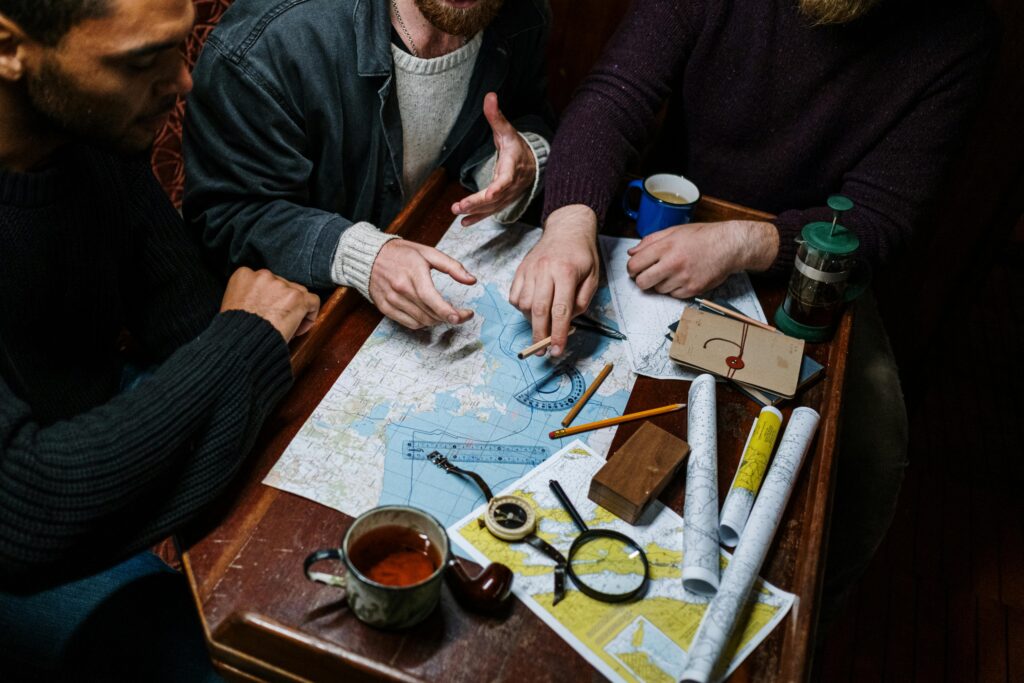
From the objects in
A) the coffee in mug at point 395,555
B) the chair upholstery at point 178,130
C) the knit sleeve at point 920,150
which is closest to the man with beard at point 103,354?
the coffee in mug at point 395,555

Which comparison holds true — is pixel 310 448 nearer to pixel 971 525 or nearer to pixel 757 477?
pixel 757 477

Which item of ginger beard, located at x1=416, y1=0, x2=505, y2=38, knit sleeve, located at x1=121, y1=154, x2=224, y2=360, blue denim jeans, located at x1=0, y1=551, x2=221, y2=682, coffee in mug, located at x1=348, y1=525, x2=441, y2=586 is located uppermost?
ginger beard, located at x1=416, y1=0, x2=505, y2=38

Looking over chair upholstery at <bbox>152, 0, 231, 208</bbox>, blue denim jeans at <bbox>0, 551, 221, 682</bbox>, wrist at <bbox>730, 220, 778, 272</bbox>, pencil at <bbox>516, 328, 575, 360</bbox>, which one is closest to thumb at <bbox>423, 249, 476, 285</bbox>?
pencil at <bbox>516, 328, 575, 360</bbox>

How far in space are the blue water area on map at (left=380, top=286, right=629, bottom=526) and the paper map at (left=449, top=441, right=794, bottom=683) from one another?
39mm

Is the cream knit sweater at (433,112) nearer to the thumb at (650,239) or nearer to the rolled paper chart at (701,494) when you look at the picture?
the thumb at (650,239)

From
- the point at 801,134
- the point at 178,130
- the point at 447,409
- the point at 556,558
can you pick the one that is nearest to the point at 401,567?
the point at 556,558

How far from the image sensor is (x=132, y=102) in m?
1.08

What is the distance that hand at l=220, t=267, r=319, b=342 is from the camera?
3.78 ft

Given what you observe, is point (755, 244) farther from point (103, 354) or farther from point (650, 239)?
point (103, 354)

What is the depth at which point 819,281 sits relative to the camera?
1320 millimetres

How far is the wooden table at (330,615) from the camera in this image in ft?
2.83

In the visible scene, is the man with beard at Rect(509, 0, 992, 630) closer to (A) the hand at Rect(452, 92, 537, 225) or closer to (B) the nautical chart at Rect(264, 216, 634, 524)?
(A) the hand at Rect(452, 92, 537, 225)

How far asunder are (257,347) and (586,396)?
1.49 ft

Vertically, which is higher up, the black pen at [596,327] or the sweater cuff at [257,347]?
the sweater cuff at [257,347]
